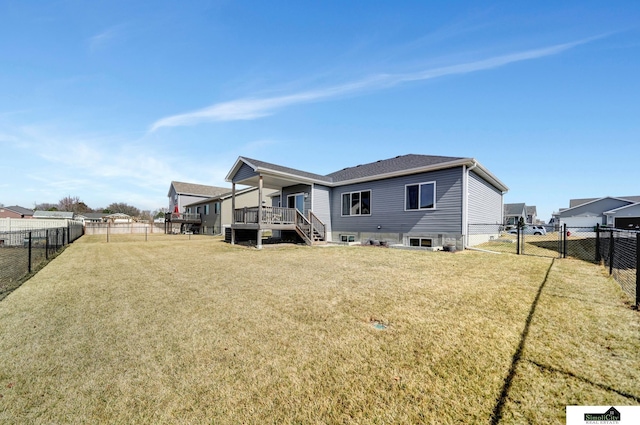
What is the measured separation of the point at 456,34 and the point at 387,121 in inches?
249

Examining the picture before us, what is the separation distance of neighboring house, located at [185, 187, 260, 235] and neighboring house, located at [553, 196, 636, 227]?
4069cm

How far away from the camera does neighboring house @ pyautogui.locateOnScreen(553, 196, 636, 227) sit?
113ft

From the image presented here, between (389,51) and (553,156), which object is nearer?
(389,51)

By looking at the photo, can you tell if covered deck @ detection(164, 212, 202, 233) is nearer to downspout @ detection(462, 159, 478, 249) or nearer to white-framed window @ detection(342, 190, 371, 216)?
white-framed window @ detection(342, 190, 371, 216)

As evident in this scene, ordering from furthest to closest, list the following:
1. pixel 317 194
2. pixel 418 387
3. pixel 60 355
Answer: pixel 317 194
pixel 60 355
pixel 418 387

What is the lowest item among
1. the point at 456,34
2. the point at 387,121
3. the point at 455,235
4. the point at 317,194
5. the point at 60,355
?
the point at 60,355

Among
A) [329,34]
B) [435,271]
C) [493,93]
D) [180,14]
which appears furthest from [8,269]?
Answer: [493,93]

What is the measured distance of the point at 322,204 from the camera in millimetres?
16266

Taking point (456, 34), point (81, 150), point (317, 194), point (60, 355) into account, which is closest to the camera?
point (60, 355)

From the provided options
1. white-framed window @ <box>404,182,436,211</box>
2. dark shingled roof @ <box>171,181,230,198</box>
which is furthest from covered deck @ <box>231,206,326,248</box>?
dark shingled roof @ <box>171,181,230,198</box>

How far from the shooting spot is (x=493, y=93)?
11.6 metres

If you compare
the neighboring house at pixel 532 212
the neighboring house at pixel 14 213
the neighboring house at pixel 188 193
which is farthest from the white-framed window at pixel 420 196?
the neighboring house at pixel 14 213

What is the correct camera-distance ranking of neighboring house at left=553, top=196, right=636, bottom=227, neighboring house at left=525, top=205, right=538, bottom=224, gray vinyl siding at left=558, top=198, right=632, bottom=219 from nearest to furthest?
neighboring house at left=553, top=196, right=636, bottom=227 < gray vinyl siding at left=558, top=198, right=632, bottom=219 < neighboring house at left=525, top=205, right=538, bottom=224

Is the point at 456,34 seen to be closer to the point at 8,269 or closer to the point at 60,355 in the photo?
the point at 60,355
